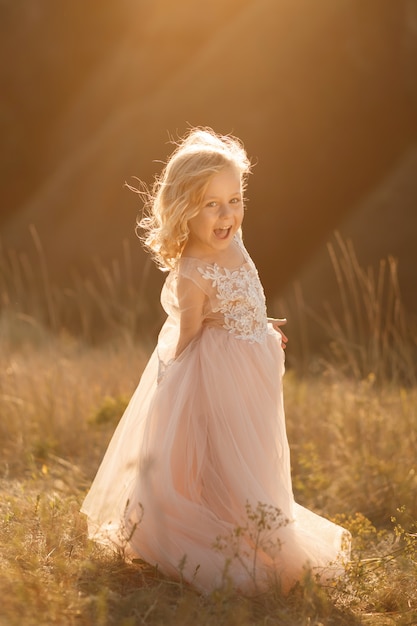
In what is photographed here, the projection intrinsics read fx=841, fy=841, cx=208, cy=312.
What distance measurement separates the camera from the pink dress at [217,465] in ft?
9.55

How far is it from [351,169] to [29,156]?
4.51 meters

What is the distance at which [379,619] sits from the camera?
2.98 meters

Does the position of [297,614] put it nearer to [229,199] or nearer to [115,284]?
[229,199]

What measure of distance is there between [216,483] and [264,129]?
5837 mm

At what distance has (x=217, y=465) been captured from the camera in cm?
299

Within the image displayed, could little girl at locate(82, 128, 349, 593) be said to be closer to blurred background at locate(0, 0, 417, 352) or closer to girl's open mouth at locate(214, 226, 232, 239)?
girl's open mouth at locate(214, 226, 232, 239)

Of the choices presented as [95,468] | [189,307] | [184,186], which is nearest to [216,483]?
[189,307]

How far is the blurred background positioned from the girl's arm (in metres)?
4.00

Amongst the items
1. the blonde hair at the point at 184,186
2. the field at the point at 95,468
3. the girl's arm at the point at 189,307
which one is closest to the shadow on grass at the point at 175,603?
the field at the point at 95,468

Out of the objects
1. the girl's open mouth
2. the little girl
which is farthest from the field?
the girl's open mouth

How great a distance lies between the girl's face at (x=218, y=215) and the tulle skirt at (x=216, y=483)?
32 centimetres

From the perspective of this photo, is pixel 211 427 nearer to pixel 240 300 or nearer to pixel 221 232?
pixel 240 300

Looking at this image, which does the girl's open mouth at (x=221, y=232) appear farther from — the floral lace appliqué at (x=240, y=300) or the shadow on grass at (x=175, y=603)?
the shadow on grass at (x=175, y=603)

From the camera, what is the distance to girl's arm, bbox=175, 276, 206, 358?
2.97 metres
